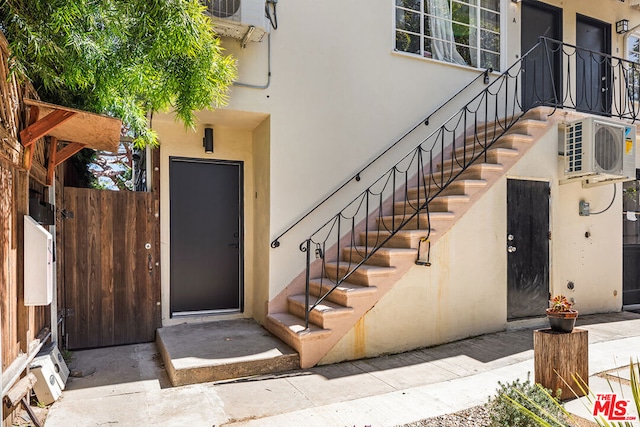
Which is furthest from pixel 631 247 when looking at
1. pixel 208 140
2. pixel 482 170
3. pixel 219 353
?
pixel 208 140

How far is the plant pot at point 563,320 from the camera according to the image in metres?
3.48

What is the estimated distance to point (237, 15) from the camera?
15.1 feet

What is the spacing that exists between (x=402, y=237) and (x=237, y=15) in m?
3.09

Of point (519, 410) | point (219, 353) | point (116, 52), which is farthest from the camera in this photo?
point (219, 353)

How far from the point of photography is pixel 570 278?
6.04 metres

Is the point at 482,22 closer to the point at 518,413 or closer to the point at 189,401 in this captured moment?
the point at 518,413

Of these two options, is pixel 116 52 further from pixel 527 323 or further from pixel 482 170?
pixel 527 323

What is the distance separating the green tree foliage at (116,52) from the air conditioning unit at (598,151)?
15.3 feet

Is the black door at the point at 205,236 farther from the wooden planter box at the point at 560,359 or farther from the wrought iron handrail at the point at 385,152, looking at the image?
the wooden planter box at the point at 560,359

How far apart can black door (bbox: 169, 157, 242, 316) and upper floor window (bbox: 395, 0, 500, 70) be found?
10.5 ft

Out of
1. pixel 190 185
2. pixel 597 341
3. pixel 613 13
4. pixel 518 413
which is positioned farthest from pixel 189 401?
pixel 613 13

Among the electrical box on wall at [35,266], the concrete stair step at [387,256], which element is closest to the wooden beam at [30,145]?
the electrical box on wall at [35,266]

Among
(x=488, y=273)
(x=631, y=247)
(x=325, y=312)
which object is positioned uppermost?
(x=631, y=247)

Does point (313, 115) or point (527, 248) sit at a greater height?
point (313, 115)
